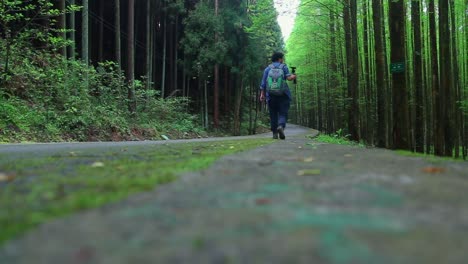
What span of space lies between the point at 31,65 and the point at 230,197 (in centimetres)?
1363

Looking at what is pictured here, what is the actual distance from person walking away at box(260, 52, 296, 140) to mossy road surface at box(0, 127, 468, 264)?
724 centimetres

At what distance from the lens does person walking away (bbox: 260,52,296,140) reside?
9289 millimetres

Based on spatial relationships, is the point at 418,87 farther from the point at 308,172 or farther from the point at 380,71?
the point at 308,172

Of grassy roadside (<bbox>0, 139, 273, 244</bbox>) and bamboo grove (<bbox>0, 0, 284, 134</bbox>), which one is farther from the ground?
bamboo grove (<bbox>0, 0, 284, 134</bbox>)

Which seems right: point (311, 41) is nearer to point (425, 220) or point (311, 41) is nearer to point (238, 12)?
point (238, 12)

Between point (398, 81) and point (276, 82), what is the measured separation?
2807 millimetres

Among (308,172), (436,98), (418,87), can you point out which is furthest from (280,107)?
(308,172)

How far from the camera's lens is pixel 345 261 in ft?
3.49

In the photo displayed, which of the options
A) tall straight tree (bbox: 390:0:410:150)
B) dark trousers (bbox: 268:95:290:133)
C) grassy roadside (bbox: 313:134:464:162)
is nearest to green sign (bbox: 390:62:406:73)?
tall straight tree (bbox: 390:0:410:150)

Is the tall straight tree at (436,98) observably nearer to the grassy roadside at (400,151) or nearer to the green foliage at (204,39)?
the grassy roadside at (400,151)

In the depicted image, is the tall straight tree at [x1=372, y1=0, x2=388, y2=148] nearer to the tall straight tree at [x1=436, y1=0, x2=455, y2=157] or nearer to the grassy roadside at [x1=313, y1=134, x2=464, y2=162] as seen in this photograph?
the grassy roadside at [x1=313, y1=134, x2=464, y2=162]

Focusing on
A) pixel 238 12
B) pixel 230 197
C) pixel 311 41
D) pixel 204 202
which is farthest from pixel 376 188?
pixel 311 41

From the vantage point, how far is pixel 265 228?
1.34 meters

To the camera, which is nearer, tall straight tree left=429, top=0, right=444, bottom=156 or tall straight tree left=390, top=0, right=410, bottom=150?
tall straight tree left=390, top=0, right=410, bottom=150
